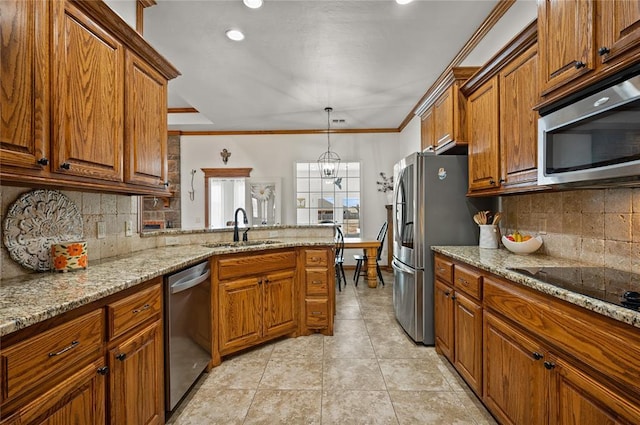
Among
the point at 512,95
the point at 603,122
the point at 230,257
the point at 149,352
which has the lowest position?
the point at 149,352

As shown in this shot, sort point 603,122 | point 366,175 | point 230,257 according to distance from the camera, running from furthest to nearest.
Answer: point 366,175
point 230,257
point 603,122

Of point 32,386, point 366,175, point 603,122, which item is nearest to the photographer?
point 32,386

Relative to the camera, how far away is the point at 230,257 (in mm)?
2488

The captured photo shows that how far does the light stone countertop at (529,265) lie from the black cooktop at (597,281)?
0.14 ft

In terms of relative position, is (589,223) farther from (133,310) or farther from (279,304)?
(133,310)

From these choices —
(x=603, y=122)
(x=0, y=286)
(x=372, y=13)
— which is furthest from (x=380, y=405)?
(x=372, y=13)

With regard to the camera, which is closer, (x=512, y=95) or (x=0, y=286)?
(x=0, y=286)

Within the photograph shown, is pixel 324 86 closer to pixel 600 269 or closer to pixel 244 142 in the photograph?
pixel 244 142

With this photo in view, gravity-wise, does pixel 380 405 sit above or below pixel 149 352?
below

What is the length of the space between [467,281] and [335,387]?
1.15 m

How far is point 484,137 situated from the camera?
7.89 feet

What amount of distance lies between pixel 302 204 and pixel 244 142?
5.71 feet

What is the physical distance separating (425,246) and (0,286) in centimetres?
267

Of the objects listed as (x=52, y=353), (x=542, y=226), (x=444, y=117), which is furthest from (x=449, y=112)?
(x=52, y=353)
